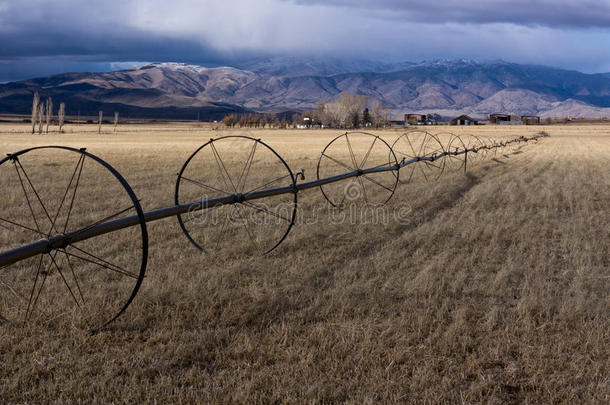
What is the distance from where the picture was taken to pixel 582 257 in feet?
25.1

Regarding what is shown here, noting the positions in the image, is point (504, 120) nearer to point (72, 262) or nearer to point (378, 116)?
point (378, 116)

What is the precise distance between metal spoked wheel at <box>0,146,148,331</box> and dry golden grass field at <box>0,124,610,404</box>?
47 millimetres

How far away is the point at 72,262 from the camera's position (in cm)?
730

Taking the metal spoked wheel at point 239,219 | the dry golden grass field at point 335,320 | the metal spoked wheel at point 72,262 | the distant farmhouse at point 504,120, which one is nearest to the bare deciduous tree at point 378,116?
the distant farmhouse at point 504,120

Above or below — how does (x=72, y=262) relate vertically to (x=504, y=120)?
below

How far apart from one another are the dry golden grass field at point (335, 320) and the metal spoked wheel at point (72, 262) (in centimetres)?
5

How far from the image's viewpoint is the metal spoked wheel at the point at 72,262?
501cm

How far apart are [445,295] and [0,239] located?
7338 mm

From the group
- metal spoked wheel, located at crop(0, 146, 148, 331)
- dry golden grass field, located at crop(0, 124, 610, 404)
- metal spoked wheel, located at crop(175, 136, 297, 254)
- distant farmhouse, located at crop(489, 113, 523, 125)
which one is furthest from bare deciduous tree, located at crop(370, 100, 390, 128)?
dry golden grass field, located at crop(0, 124, 610, 404)

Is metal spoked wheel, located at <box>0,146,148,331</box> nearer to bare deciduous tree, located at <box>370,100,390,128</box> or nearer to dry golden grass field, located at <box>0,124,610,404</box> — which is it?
dry golden grass field, located at <box>0,124,610,404</box>

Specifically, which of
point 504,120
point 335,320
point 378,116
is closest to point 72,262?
point 335,320

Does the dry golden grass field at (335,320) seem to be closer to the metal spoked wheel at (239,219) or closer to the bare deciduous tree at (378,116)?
the metal spoked wheel at (239,219)

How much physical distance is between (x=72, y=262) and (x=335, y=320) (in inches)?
169

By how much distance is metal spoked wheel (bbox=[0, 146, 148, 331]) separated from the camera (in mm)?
5012
